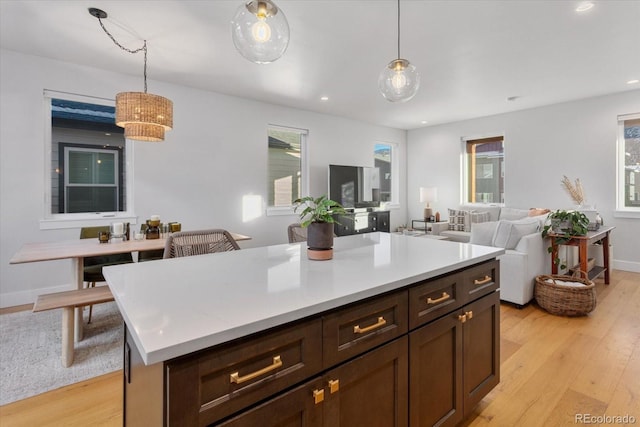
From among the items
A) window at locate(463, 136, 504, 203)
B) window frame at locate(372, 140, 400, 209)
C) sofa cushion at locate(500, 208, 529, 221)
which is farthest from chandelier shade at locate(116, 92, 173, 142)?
window at locate(463, 136, 504, 203)

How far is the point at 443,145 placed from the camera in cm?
691

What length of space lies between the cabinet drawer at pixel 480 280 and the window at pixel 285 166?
402 cm

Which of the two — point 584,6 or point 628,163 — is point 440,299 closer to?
point 584,6

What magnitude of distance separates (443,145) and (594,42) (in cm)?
374

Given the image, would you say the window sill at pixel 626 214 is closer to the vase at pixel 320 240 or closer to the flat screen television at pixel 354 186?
the flat screen television at pixel 354 186

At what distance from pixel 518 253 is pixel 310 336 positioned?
309cm

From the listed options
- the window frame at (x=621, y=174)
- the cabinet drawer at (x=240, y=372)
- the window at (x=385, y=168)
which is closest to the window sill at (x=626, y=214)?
the window frame at (x=621, y=174)

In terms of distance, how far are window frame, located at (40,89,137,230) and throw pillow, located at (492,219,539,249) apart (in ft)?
14.1

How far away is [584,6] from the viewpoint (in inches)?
101

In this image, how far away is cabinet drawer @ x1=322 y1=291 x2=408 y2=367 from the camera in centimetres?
98

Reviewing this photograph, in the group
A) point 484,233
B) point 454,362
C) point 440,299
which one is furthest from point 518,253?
point 440,299

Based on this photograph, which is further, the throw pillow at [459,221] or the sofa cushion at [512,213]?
the throw pillow at [459,221]

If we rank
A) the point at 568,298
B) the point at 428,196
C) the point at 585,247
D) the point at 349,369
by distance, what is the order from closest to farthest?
the point at 349,369 → the point at 568,298 → the point at 585,247 → the point at 428,196

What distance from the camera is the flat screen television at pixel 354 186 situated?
5805 mm
